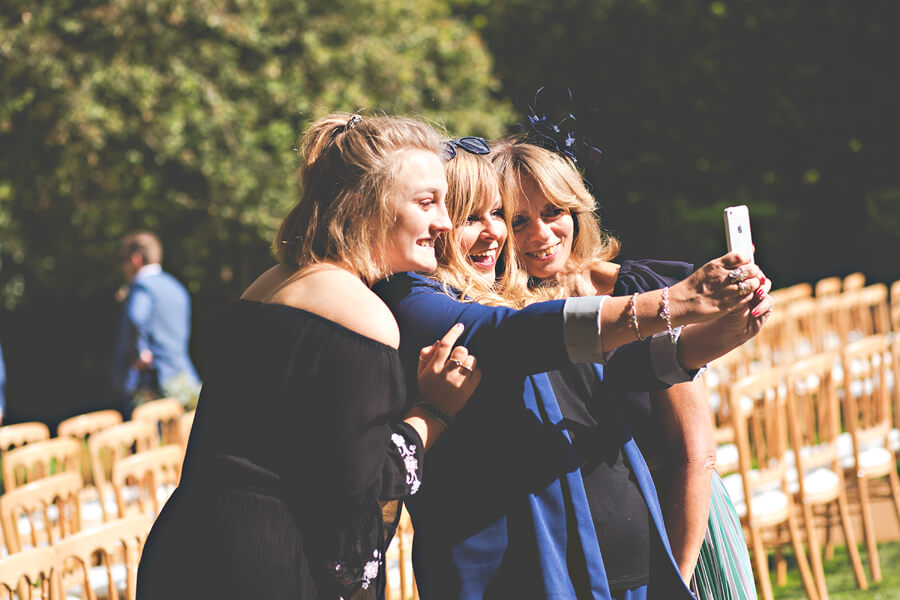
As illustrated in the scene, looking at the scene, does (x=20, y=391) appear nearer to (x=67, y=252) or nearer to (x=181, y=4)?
(x=67, y=252)

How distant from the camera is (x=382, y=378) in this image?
1.90 meters

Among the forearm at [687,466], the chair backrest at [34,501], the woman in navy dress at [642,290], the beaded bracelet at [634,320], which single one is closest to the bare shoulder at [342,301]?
the beaded bracelet at [634,320]

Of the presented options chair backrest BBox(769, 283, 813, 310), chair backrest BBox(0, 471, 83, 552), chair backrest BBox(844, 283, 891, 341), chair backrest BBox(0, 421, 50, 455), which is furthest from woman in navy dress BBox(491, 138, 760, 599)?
chair backrest BBox(769, 283, 813, 310)

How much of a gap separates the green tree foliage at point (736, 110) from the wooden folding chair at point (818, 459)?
1074 centimetres

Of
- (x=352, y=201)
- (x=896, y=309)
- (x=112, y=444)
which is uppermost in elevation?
(x=896, y=309)

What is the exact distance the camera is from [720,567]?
8.61ft

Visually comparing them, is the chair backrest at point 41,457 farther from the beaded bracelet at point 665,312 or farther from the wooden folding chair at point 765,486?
→ the beaded bracelet at point 665,312

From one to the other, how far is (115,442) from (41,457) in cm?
41

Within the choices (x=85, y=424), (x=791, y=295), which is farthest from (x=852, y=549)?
(x=791, y=295)

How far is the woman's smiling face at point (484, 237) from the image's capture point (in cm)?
236

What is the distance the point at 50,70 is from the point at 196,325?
518 centimetres

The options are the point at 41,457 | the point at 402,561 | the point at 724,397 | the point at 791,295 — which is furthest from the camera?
the point at 791,295

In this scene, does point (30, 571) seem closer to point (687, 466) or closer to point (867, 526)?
point (687, 466)

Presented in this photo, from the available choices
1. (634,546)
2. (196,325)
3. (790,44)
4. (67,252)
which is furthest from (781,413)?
(790,44)
